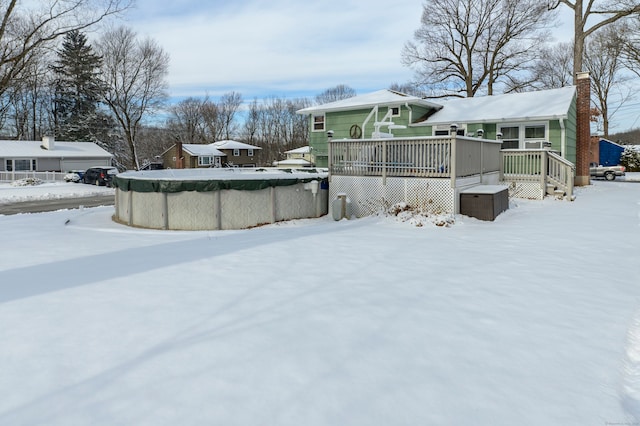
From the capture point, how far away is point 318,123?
2175 centimetres

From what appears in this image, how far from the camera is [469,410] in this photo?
8.13 feet

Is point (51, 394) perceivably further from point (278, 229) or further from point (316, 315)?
point (278, 229)

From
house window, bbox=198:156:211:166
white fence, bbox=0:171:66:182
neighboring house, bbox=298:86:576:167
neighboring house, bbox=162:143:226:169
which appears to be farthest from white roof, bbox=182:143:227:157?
neighboring house, bbox=298:86:576:167

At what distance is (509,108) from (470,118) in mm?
1648

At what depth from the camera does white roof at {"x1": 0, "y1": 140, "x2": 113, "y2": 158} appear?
34412 millimetres

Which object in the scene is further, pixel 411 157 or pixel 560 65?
Answer: pixel 560 65

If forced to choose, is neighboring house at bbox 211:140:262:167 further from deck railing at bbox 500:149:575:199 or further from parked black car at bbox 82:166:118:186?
deck railing at bbox 500:149:575:199

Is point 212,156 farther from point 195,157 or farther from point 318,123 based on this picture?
point 318,123

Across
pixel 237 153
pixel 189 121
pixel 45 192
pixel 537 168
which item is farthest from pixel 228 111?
pixel 537 168

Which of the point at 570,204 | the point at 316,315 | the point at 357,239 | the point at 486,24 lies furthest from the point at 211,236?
the point at 486,24

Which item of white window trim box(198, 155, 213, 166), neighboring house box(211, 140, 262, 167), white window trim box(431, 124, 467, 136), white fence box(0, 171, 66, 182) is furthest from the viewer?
neighboring house box(211, 140, 262, 167)

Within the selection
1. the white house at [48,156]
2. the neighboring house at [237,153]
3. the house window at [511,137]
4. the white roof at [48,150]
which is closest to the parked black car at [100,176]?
the white roof at [48,150]

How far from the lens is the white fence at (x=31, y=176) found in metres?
30.5

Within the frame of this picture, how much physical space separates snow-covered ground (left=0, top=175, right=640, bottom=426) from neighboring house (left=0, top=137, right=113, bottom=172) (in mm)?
34111
